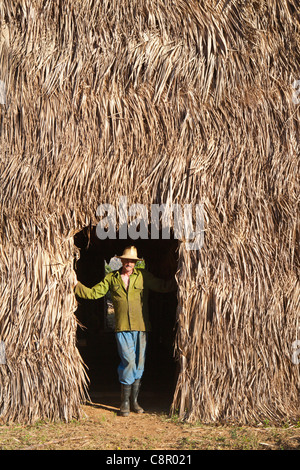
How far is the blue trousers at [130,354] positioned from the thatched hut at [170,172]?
1.61 feet

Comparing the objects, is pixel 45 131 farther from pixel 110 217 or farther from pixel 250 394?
pixel 250 394

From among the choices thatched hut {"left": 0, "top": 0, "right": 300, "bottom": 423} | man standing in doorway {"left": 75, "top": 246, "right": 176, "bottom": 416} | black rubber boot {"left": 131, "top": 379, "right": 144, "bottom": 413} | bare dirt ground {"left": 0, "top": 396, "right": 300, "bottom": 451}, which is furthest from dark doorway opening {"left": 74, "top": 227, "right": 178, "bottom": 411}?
bare dirt ground {"left": 0, "top": 396, "right": 300, "bottom": 451}

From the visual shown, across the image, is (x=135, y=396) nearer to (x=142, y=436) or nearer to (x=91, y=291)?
(x=142, y=436)

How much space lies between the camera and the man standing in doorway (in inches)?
204

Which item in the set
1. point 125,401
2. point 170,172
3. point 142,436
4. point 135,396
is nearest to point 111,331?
point 135,396

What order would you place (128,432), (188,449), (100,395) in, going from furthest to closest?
(100,395)
(128,432)
(188,449)

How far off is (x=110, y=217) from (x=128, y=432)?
1.91 metres

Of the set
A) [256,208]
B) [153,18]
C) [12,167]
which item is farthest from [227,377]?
[153,18]

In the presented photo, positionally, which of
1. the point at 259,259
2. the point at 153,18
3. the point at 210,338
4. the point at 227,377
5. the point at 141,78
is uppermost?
the point at 153,18

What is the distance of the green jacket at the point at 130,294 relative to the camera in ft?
17.2

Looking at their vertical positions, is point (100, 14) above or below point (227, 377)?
above

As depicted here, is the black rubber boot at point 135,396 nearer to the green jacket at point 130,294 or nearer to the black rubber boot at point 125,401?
the black rubber boot at point 125,401

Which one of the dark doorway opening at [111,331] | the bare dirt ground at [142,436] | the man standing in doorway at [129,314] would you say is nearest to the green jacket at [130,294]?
the man standing in doorway at [129,314]

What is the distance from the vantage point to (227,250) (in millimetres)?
4934
